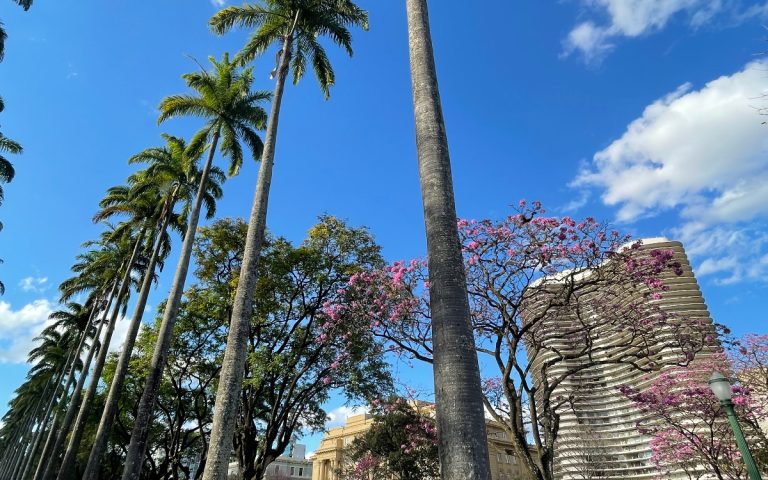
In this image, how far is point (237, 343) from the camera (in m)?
9.94

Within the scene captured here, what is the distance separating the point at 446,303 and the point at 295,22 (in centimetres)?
1353

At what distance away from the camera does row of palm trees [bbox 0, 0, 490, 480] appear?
5.04m

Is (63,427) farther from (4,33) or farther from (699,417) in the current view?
(699,417)

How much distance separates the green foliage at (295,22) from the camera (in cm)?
1573

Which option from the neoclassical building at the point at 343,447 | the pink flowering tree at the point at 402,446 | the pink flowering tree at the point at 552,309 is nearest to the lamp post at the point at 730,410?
the pink flowering tree at the point at 552,309

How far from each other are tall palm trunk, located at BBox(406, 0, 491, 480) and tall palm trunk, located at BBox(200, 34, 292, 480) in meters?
5.86

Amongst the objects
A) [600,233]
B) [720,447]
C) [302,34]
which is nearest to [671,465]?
[720,447]

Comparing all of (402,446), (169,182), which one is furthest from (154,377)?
(402,446)

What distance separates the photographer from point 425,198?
20.1 ft

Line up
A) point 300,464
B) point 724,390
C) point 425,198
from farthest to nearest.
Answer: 1. point 300,464
2. point 724,390
3. point 425,198

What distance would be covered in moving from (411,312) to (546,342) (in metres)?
4.32

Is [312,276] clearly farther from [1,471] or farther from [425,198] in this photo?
[1,471]

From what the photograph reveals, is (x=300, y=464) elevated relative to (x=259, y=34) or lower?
lower

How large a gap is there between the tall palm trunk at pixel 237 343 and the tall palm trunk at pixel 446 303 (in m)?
5.86
